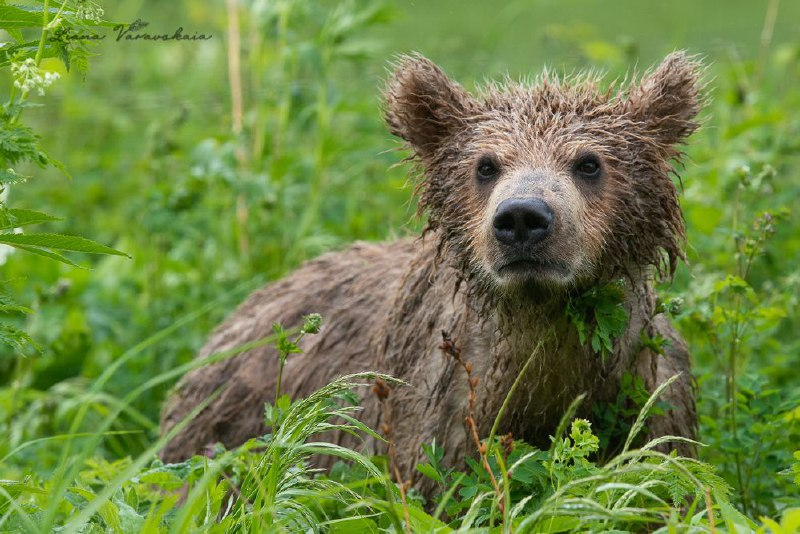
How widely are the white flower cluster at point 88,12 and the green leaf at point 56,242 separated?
2.19ft

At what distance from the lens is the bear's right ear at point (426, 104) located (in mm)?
4809

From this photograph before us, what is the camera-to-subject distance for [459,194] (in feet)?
15.1

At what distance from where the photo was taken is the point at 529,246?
13.4 ft

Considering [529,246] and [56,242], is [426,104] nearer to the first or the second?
[529,246]

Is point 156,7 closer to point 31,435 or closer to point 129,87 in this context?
point 129,87

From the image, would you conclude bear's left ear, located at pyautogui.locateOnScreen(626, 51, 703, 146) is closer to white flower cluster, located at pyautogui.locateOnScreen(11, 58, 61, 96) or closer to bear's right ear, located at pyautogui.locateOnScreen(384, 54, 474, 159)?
bear's right ear, located at pyautogui.locateOnScreen(384, 54, 474, 159)

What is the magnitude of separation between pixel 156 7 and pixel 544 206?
1082 cm

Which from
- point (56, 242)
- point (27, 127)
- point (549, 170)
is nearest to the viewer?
point (56, 242)

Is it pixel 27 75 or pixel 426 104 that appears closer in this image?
pixel 27 75

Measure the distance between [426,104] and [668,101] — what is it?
0.93m

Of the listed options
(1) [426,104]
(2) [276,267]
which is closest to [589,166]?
(1) [426,104]

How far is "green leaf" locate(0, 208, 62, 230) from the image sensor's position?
3537mm

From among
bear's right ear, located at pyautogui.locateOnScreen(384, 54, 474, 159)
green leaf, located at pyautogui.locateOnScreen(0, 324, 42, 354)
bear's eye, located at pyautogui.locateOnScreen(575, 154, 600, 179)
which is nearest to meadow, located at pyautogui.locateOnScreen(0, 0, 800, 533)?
green leaf, located at pyautogui.locateOnScreen(0, 324, 42, 354)

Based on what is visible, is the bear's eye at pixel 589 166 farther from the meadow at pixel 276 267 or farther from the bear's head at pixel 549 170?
the meadow at pixel 276 267
